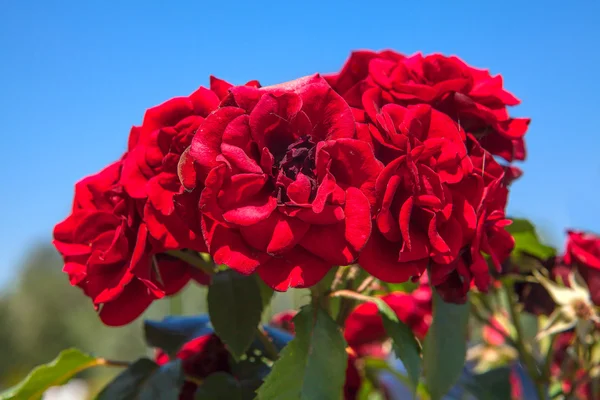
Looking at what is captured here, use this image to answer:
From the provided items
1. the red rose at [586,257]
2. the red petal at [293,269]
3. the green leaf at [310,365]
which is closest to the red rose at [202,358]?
the green leaf at [310,365]

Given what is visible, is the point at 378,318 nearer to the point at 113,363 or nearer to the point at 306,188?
the point at 113,363

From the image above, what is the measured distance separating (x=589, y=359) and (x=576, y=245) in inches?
8.7

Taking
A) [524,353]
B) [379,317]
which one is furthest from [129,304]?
[524,353]

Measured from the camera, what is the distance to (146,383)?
0.81 metres

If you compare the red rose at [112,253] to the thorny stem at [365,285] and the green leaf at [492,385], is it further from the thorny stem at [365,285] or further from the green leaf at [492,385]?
the green leaf at [492,385]

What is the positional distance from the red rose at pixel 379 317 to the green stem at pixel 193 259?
0.37m

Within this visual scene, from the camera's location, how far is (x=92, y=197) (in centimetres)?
71

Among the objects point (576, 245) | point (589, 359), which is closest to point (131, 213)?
point (576, 245)

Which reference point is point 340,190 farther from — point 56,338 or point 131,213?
point 56,338

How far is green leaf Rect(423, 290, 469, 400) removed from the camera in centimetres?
78

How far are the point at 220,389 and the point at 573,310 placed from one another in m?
0.60

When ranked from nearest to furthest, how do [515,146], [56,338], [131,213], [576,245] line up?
[131,213] < [515,146] < [576,245] < [56,338]

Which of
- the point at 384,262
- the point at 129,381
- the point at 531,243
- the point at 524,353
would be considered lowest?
the point at 524,353

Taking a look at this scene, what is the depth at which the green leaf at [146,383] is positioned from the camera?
783mm
